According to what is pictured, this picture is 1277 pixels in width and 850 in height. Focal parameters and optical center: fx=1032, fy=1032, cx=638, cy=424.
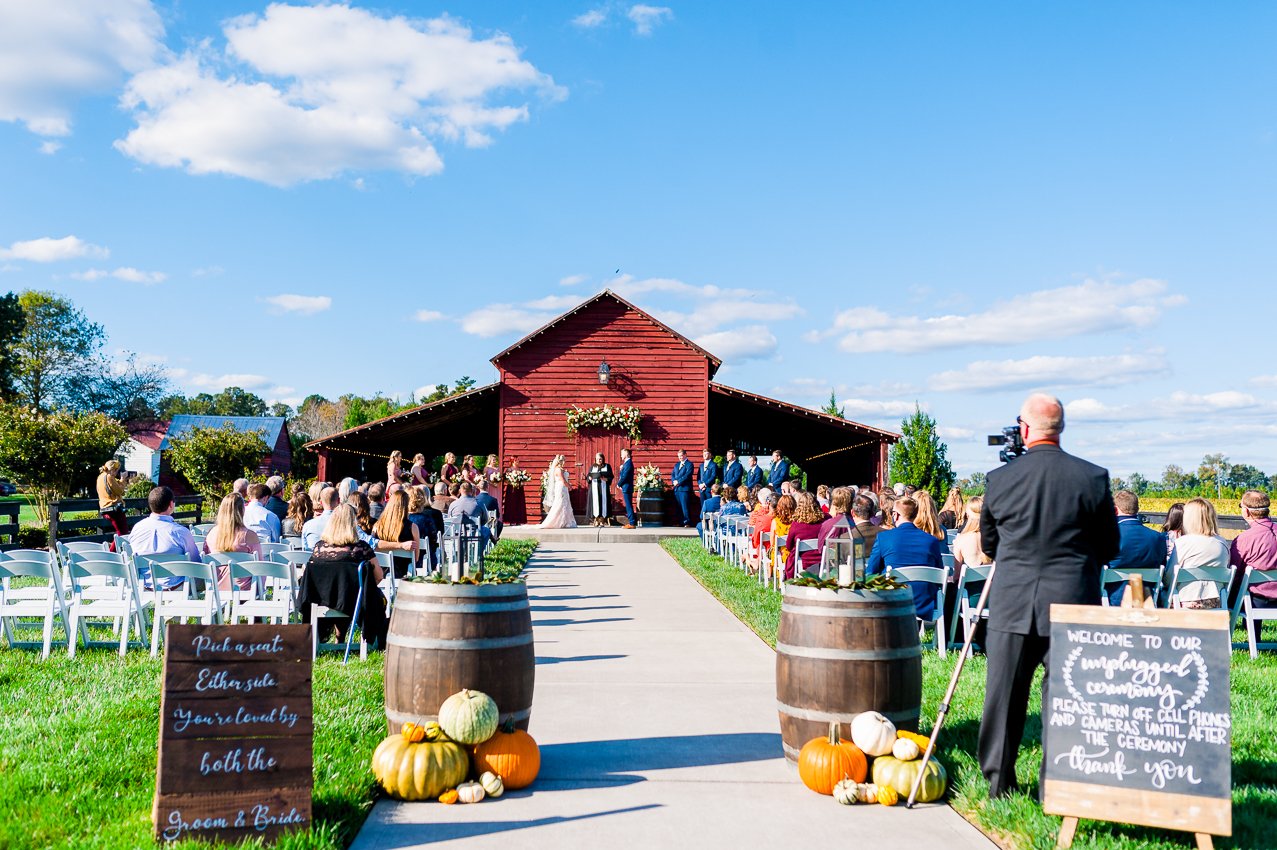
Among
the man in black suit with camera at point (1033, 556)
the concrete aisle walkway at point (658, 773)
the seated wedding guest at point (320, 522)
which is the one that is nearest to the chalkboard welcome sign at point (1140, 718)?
the man in black suit with camera at point (1033, 556)

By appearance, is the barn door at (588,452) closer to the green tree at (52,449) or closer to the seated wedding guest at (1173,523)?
the green tree at (52,449)

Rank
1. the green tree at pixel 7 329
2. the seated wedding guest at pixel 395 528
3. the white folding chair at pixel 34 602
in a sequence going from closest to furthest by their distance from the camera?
the white folding chair at pixel 34 602
the seated wedding guest at pixel 395 528
the green tree at pixel 7 329

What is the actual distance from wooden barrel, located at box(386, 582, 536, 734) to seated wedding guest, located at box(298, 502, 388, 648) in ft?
10.3

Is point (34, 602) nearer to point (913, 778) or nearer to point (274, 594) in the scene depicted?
point (274, 594)

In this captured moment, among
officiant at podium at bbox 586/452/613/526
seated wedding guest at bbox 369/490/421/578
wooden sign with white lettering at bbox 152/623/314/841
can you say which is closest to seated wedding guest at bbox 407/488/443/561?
seated wedding guest at bbox 369/490/421/578

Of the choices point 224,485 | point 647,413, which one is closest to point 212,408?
point 224,485

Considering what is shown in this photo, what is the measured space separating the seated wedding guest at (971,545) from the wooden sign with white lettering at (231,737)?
628 cm

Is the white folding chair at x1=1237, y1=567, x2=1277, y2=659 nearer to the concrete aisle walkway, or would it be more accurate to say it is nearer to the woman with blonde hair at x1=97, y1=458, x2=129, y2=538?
the concrete aisle walkway

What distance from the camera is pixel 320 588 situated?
8227mm

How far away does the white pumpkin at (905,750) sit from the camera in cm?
489

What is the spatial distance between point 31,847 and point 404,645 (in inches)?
68.0

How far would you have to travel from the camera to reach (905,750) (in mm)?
4898

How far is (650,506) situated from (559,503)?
2.73m

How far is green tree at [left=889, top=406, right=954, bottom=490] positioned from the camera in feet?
120
